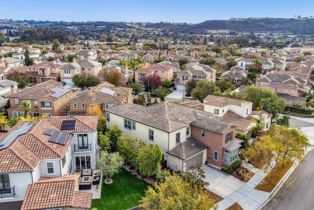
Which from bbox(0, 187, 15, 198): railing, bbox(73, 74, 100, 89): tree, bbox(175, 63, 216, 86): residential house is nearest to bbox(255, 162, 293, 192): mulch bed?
bbox(0, 187, 15, 198): railing

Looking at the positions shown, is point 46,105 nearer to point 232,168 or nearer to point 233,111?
point 233,111

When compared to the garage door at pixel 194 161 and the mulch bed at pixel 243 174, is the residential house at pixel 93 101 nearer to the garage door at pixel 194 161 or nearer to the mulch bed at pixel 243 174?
the garage door at pixel 194 161

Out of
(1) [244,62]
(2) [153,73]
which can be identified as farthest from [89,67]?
(1) [244,62]

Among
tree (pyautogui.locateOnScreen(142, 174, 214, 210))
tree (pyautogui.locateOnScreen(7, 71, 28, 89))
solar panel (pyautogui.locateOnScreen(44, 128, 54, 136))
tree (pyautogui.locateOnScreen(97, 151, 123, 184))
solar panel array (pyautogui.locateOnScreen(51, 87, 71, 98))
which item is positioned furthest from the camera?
tree (pyautogui.locateOnScreen(7, 71, 28, 89))

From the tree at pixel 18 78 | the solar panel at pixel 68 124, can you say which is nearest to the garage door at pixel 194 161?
the solar panel at pixel 68 124

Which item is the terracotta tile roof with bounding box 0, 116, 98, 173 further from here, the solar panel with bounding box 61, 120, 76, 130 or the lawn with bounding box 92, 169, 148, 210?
the lawn with bounding box 92, 169, 148, 210

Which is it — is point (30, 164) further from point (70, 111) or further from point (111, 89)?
point (111, 89)

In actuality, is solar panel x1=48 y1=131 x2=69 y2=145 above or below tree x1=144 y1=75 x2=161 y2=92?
above
